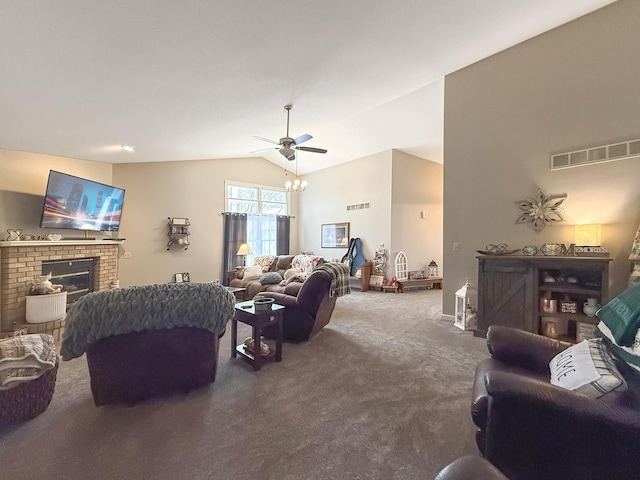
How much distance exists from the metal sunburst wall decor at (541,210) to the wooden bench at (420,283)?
3296mm

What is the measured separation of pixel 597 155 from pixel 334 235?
5556 millimetres

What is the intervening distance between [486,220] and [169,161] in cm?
636

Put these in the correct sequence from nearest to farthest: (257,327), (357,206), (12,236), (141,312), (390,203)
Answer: (141,312)
(257,327)
(12,236)
(390,203)
(357,206)

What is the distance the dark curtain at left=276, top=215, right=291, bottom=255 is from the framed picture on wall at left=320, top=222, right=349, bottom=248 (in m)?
1.03

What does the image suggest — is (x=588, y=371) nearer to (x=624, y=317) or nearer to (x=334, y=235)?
(x=624, y=317)

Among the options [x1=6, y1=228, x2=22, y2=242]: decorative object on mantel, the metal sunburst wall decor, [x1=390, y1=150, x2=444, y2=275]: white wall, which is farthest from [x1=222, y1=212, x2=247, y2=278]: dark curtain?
the metal sunburst wall decor

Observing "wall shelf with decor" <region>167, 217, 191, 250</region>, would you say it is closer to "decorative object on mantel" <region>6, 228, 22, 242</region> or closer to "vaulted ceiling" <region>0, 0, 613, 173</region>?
"vaulted ceiling" <region>0, 0, 613, 173</region>

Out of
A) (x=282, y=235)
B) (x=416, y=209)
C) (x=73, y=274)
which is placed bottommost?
(x=73, y=274)

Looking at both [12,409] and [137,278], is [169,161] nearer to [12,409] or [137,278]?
[137,278]

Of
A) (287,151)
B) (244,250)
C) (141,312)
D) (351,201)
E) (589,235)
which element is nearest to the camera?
(141,312)

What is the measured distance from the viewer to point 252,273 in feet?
20.1

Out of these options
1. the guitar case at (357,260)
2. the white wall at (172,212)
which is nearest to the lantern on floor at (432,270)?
the guitar case at (357,260)

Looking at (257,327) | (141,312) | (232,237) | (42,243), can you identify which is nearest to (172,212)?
(232,237)

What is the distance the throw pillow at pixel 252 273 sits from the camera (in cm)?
596
